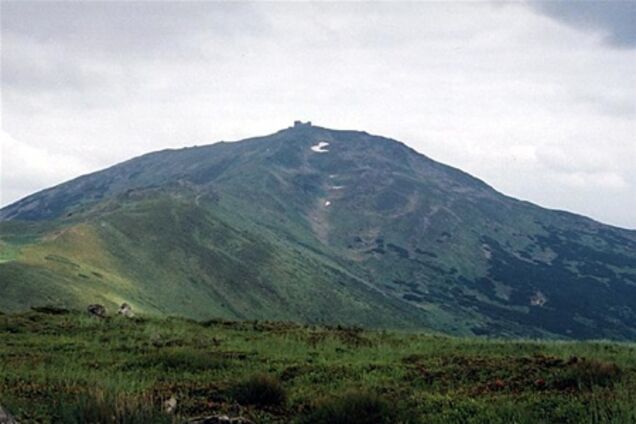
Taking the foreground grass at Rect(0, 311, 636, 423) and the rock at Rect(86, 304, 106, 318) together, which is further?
the rock at Rect(86, 304, 106, 318)

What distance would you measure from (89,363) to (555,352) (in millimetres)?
18608

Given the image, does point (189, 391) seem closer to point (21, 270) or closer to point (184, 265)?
point (21, 270)

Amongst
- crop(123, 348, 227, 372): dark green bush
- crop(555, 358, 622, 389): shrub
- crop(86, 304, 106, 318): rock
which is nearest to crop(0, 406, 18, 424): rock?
crop(123, 348, 227, 372): dark green bush

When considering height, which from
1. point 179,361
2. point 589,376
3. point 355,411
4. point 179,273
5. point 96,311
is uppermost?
point 589,376

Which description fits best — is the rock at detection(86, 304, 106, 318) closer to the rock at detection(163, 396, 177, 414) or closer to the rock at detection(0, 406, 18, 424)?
the rock at detection(163, 396, 177, 414)

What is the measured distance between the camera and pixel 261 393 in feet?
52.0

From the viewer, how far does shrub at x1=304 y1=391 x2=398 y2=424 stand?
42.6 ft

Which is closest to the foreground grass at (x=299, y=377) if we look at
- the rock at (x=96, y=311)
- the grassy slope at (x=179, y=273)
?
the rock at (x=96, y=311)

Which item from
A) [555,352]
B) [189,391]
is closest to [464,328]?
[555,352]

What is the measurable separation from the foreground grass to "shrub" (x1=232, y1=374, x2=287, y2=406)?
0.03m

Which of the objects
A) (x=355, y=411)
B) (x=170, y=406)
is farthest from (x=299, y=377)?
(x=355, y=411)

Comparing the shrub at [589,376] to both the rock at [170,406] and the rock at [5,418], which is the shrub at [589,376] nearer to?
the rock at [170,406]

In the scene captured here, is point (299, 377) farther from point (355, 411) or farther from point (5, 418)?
point (5, 418)

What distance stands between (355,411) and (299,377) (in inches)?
273
